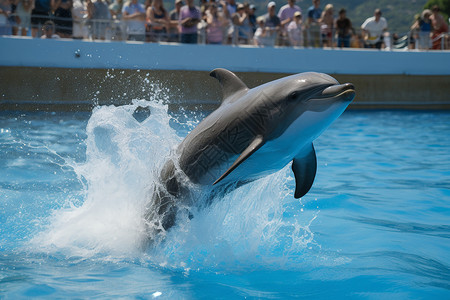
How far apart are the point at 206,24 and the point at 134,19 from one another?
223 centimetres

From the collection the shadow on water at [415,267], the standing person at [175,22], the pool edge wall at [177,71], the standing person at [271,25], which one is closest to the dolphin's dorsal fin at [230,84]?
the shadow on water at [415,267]

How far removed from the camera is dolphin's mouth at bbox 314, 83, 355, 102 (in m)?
3.84

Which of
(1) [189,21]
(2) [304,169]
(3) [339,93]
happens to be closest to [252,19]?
(1) [189,21]

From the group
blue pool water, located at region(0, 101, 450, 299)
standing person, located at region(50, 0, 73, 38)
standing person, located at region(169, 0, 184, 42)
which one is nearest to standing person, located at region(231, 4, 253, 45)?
standing person, located at region(169, 0, 184, 42)

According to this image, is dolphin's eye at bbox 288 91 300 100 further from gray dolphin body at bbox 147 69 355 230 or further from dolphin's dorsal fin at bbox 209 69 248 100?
dolphin's dorsal fin at bbox 209 69 248 100

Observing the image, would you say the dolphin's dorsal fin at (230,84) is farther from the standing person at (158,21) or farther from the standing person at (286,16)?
the standing person at (286,16)

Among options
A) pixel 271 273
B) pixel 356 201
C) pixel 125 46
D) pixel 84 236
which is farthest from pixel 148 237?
pixel 125 46

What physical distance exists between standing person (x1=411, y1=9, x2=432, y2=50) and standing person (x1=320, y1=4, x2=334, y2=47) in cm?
315

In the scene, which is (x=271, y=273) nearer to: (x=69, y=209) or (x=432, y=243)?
(x=432, y=243)

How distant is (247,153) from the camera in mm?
3893

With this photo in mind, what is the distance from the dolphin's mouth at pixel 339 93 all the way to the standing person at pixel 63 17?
41.2 ft

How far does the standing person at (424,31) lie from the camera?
1879 centimetres

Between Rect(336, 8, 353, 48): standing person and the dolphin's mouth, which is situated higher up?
Rect(336, 8, 353, 48): standing person

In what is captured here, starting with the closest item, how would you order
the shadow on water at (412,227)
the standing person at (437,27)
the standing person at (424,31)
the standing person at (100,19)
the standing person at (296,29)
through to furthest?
the shadow on water at (412,227) < the standing person at (100,19) < the standing person at (296,29) < the standing person at (437,27) < the standing person at (424,31)
